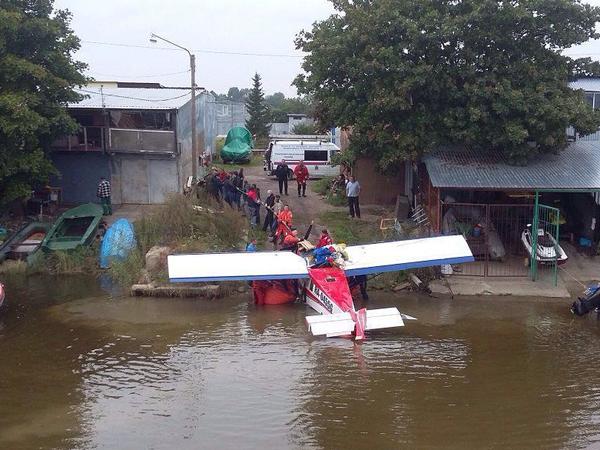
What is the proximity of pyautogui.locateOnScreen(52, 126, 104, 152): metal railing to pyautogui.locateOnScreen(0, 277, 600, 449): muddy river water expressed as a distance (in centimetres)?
1043

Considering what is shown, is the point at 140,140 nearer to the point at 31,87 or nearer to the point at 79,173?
the point at 79,173

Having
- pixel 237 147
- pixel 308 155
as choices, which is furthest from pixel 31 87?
pixel 237 147

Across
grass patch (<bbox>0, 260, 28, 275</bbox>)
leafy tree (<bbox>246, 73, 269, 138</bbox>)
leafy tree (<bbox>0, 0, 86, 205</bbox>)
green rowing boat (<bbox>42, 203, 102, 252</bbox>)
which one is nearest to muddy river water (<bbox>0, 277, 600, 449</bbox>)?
grass patch (<bbox>0, 260, 28, 275</bbox>)

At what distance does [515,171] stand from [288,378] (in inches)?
401

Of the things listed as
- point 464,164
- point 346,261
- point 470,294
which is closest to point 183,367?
point 346,261

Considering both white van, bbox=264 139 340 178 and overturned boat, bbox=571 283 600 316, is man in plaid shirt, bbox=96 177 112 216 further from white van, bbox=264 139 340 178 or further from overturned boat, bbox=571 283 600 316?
overturned boat, bbox=571 283 600 316

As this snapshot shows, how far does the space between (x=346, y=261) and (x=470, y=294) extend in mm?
3294

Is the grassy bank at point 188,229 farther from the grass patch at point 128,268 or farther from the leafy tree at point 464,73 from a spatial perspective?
the leafy tree at point 464,73

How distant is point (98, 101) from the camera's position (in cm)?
2630

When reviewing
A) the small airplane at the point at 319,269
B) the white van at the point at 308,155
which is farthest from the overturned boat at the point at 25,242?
the white van at the point at 308,155

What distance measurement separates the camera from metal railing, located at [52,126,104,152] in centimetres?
2600

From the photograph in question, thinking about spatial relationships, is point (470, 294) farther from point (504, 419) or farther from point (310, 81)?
point (310, 81)

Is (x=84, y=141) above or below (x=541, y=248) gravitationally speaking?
above

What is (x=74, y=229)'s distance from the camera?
22406mm
